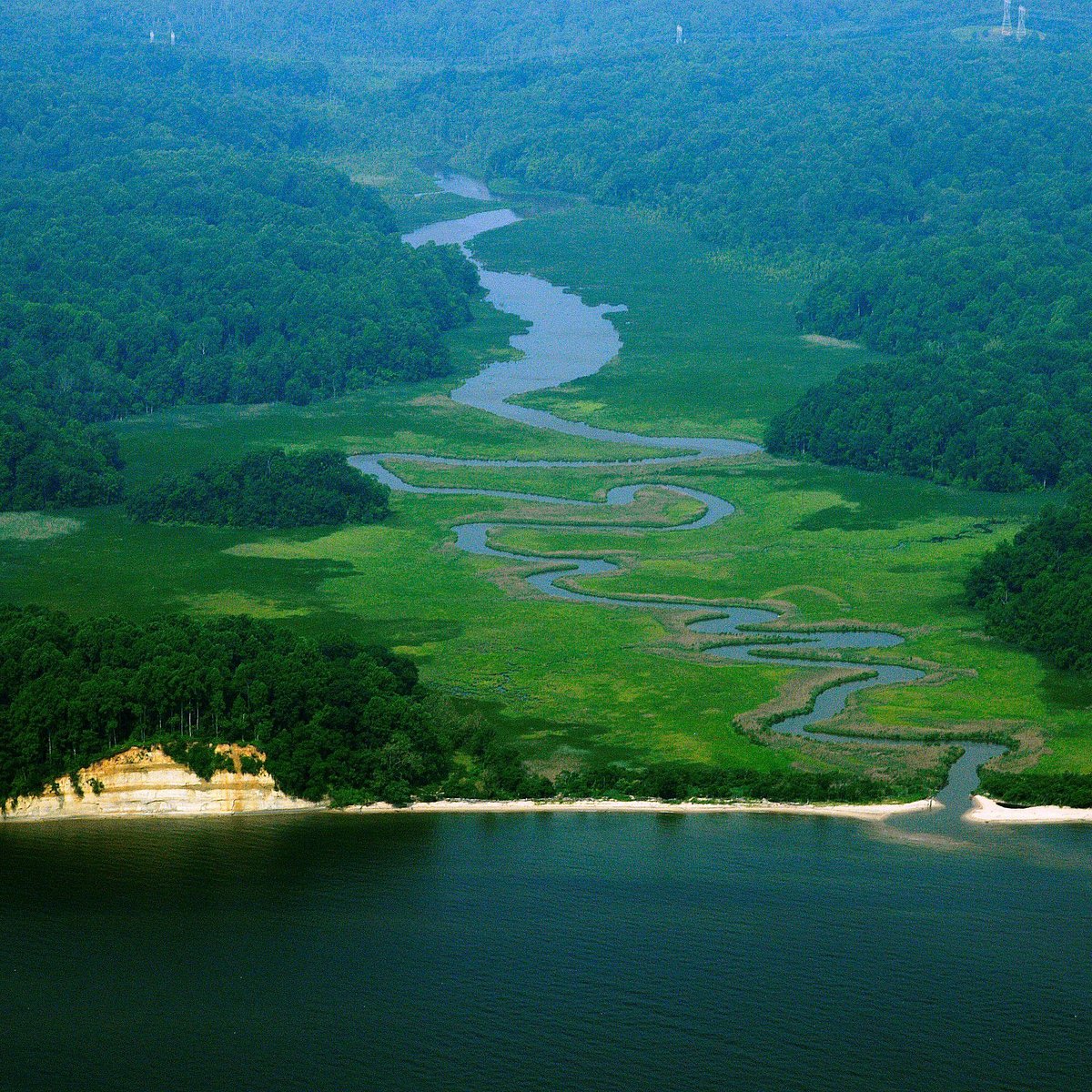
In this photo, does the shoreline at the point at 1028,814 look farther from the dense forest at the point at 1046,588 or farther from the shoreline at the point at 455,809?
the dense forest at the point at 1046,588

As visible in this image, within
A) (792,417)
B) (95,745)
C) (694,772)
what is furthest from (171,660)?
(792,417)

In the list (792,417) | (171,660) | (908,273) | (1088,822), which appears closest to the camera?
(1088,822)

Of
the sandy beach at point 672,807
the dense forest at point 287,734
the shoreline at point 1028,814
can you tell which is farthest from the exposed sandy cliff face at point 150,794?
the shoreline at point 1028,814

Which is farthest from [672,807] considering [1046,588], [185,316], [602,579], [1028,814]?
[185,316]

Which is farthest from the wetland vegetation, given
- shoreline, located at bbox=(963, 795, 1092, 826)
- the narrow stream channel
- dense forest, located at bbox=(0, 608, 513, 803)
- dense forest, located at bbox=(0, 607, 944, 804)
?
dense forest, located at bbox=(0, 608, 513, 803)

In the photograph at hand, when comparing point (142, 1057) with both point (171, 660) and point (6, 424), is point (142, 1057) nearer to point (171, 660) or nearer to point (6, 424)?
point (171, 660)
